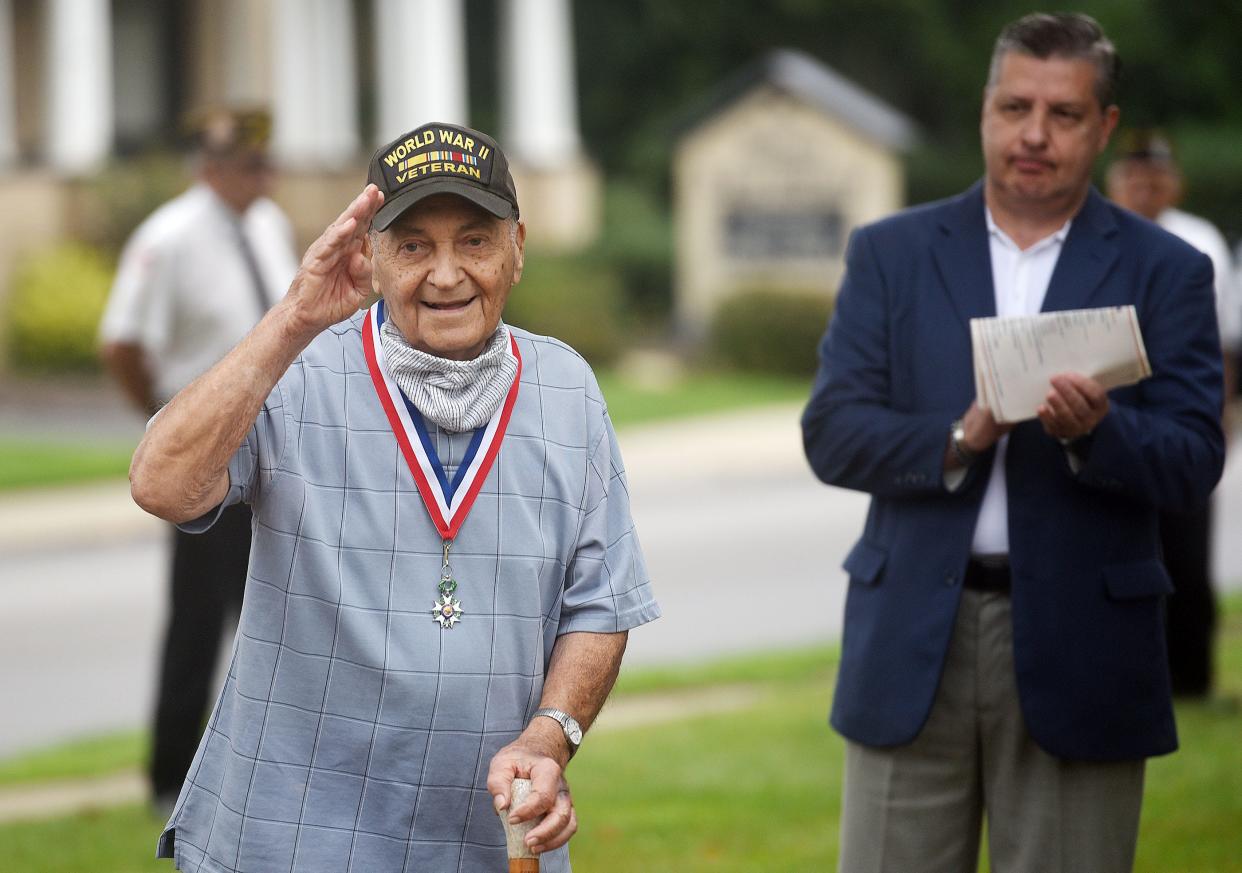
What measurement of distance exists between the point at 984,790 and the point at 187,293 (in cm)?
405

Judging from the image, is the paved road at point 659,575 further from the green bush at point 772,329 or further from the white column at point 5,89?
the white column at point 5,89

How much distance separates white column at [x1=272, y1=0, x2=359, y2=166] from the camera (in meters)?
27.6

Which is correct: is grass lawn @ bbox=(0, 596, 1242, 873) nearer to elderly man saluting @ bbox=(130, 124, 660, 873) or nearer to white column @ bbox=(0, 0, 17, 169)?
elderly man saluting @ bbox=(130, 124, 660, 873)

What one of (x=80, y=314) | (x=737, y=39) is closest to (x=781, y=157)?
(x=80, y=314)

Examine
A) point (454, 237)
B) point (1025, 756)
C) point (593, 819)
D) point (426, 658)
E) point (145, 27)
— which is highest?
point (145, 27)

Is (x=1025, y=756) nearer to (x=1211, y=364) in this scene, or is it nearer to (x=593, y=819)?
(x=1211, y=364)

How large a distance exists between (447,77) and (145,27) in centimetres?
472

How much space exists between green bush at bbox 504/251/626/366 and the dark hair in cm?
1888

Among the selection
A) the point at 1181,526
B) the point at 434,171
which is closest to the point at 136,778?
the point at 1181,526

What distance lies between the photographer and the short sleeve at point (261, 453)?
2.96 metres

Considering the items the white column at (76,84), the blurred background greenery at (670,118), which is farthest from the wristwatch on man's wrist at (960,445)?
the white column at (76,84)

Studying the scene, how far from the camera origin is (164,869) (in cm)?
596

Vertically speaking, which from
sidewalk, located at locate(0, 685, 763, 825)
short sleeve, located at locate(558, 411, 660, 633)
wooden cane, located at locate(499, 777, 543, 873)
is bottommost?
sidewalk, located at locate(0, 685, 763, 825)

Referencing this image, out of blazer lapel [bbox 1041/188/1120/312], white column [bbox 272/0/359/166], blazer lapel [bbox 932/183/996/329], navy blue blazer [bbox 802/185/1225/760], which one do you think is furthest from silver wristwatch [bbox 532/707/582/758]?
white column [bbox 272/0/359/166]
